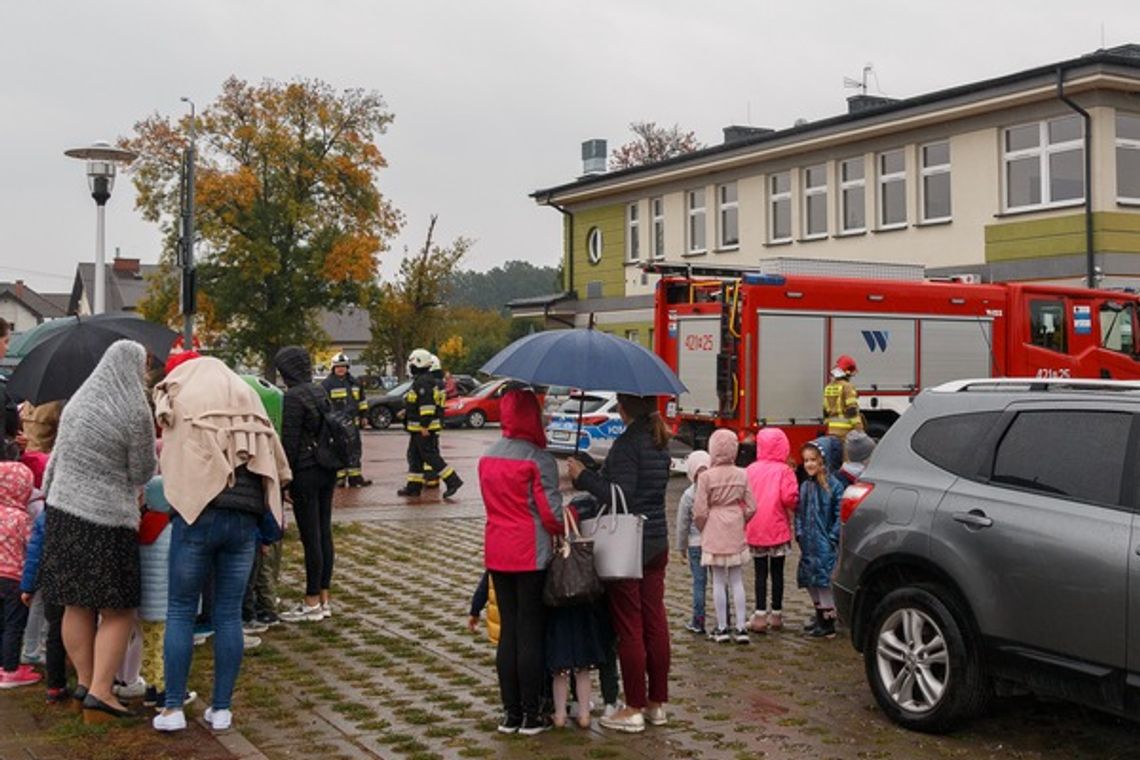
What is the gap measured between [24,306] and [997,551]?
385ft

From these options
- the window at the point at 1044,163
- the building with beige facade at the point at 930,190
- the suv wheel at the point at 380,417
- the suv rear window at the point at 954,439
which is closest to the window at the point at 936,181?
the building with beige facade at the point at 930,190

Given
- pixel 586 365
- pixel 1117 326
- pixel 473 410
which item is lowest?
pixel 473 410

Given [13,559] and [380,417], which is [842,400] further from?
[380,417]

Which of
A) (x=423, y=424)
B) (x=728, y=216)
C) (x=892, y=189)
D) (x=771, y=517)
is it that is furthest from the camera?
(x=728, y=216)

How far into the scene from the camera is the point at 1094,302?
19.8 meters

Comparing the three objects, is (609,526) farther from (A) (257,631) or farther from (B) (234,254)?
(B) (234,254)

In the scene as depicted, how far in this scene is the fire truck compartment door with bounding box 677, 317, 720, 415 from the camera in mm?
18438

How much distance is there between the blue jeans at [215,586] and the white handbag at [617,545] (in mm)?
1702

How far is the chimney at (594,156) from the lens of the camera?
142 ft

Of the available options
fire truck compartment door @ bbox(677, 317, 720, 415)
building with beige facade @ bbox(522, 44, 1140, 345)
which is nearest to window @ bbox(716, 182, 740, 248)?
building with beige facade @ bbox(522, 44, 1140, 345)

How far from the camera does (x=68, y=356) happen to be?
7.53 m

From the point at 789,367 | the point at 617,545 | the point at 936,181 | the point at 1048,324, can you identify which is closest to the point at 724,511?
the point at 617,545

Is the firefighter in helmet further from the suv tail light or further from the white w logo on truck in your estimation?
the suv tail light

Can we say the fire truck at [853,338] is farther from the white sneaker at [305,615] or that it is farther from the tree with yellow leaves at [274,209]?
the tree with yellow leaves at [274,209]
